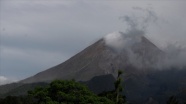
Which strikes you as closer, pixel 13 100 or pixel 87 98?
pixel 87 98

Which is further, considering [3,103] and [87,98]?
[3,103]

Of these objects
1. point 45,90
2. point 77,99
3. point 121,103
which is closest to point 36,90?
point 45,90

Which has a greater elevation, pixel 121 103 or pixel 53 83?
pixel 53 83

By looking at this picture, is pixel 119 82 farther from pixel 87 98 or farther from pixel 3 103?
pixel 3 103

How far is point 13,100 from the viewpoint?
5281 centimetres

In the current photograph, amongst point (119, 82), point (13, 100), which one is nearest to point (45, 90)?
point (13, 100)

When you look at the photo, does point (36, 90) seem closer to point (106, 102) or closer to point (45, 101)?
point (45, 101)

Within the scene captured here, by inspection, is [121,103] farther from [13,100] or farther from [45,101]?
[13,100]

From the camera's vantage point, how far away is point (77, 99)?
4756 cm

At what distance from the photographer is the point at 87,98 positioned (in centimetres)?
4800

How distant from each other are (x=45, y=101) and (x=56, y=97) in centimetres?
144

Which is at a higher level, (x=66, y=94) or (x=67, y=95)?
(x=66, y=94)

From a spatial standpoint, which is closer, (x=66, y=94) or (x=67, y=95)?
(x=67, y=95)

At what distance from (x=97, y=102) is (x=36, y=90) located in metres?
8.56
